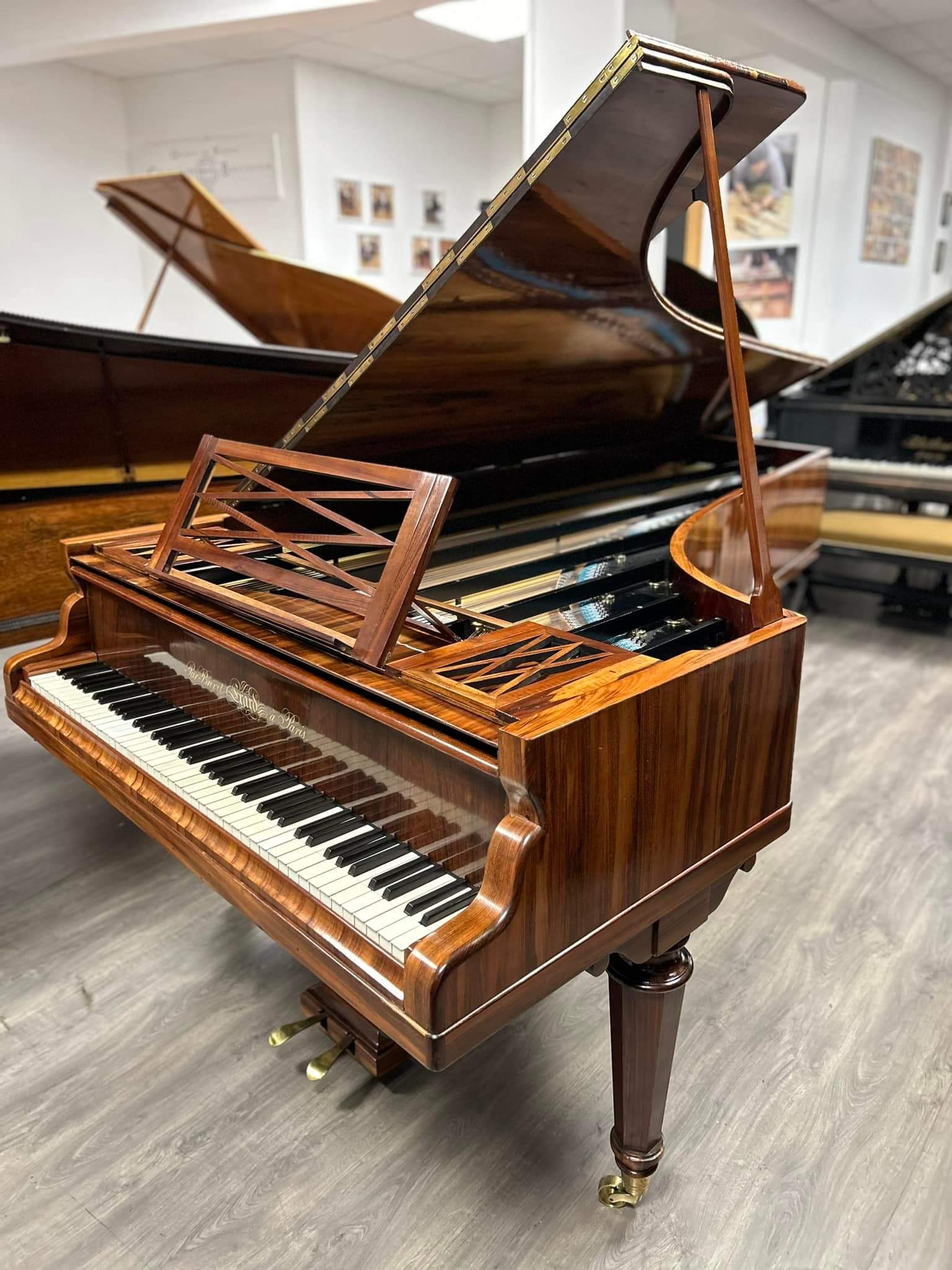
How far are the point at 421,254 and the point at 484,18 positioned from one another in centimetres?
182

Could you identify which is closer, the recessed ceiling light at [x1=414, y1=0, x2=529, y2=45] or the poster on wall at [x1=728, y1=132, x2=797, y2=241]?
the recessed ceiling light at [x1=414, y1=0, x2=529, y2=45]

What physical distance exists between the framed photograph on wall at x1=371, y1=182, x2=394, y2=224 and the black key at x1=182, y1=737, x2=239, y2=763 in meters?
5.91

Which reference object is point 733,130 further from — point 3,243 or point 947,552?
point 3,243

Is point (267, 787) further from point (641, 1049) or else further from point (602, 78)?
point (602, 78)

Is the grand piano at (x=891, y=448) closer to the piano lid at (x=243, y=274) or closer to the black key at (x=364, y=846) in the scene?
the piano lid at (x=243, y=274)

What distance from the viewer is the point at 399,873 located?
1185 mm

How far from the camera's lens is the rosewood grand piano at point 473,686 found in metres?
1.09

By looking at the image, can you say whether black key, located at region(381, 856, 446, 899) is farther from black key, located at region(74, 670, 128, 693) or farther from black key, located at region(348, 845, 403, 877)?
black key, located at region(74, 670, 128, 693)

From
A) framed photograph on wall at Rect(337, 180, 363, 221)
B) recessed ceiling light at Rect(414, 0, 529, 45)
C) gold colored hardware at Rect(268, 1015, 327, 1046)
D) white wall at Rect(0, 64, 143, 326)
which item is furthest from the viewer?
framed photograph on wall at Rect(337, 180, 363, 221)

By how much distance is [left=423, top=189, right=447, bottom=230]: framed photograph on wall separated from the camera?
22.8 ft

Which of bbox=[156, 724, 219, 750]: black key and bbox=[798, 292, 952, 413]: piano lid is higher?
bbox=[798, 292, 952, 413]: piano lid

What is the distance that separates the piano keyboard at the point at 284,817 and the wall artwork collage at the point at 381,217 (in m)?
5.09

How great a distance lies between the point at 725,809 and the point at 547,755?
1.50ft

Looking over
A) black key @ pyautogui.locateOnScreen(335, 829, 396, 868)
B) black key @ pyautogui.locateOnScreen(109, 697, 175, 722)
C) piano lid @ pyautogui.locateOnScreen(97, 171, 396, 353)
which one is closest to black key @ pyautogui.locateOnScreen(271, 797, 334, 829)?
black key @ pyautogui.locateOnScreen(335, 829, 396, 868)
